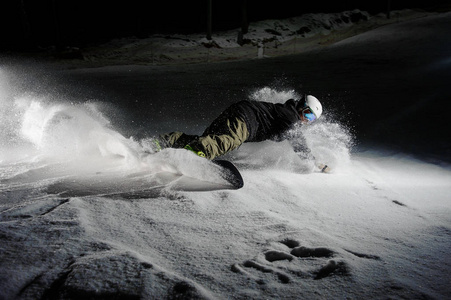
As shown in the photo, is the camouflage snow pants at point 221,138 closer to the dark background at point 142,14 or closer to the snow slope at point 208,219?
the snow slope at point 208,219

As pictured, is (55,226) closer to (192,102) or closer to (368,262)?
(368,262)

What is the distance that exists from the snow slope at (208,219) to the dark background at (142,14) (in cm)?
2536

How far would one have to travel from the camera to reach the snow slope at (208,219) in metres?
1.75

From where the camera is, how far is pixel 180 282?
1.72 meters

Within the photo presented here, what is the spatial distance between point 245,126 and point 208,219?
1973 mm

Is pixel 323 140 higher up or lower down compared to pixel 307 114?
lower down

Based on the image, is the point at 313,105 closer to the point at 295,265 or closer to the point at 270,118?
the point at 270,118

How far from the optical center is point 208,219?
2557 mm

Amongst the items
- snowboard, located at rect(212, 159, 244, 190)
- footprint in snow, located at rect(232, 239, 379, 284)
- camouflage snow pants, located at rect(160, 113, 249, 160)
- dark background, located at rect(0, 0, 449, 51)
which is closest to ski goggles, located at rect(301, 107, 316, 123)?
camouflage snow pants, located at rect(160, 113, 249, 160)

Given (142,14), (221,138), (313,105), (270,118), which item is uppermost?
(142,14)

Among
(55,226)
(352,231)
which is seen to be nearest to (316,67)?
(352,231)

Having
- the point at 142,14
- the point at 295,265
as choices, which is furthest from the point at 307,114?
the point at 142,14

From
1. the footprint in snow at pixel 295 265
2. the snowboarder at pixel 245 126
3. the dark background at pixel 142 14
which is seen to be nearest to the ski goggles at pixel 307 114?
the snowboarder at pixel 245 126

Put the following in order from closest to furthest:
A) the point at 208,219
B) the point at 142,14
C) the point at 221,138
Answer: the point at 208,219 < the point at 221,138 < the point at 142,14
